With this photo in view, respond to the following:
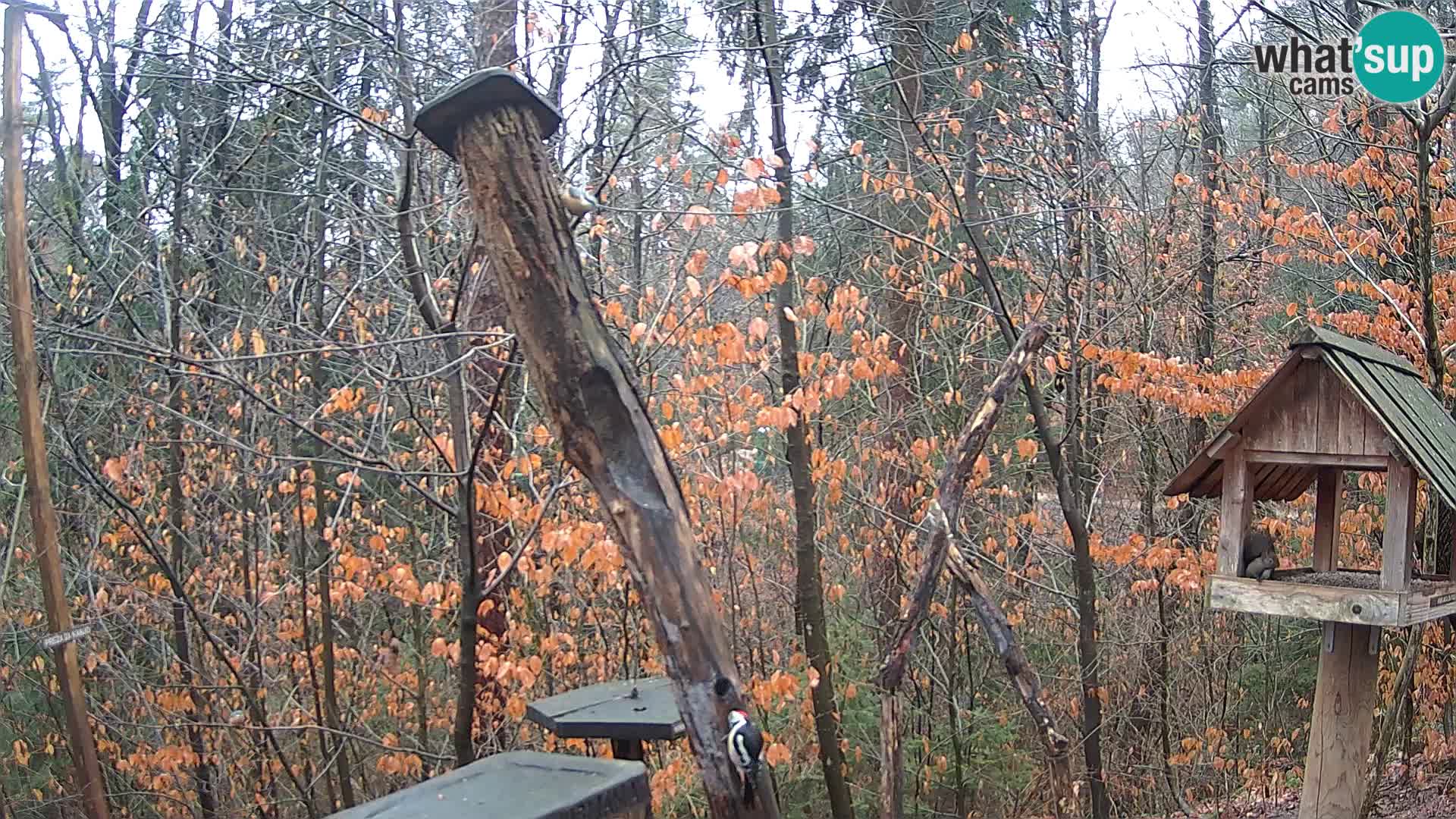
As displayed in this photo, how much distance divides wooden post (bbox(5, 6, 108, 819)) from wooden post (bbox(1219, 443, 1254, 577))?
5061 mm

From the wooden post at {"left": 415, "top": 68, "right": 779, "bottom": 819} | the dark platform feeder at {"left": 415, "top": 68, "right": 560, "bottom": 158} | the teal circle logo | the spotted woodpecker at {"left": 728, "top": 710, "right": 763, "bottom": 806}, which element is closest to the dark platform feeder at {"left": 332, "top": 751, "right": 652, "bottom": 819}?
the wooden post at {"left": 415, "top": 68, "right": 779, "bottom": 819}

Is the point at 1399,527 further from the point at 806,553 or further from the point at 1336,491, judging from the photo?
the point at 806,553

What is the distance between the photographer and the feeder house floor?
376 centimetres

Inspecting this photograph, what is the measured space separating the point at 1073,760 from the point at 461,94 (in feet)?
22.8

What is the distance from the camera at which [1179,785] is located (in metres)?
7.84

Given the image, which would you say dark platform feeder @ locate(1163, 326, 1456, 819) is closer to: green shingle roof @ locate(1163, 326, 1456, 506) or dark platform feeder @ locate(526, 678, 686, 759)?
green shingle roof @ locate(1163, 326, 1456, 506)

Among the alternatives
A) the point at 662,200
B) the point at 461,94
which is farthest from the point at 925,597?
the point at 662,200

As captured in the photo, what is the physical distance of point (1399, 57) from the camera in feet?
19.9

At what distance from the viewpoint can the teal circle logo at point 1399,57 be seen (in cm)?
586

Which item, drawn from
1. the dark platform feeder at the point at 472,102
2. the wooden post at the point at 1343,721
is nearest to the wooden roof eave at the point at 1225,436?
the wooden post at the point at 1343,721

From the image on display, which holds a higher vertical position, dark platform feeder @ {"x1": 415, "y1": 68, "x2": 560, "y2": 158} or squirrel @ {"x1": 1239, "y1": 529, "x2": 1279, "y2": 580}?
dark platform feeder @ {"x1": 415, "y1": 68, "x2": 560, "y2": 158}

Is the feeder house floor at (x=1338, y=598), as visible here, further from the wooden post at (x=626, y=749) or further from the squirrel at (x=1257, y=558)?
the wooden post at (x=626, y=749)

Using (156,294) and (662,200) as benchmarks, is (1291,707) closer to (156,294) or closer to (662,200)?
(662,200)

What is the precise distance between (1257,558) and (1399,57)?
3.66 metres
